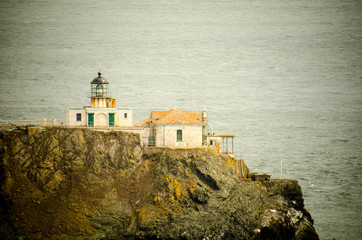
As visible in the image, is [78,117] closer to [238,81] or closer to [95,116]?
[95,116]

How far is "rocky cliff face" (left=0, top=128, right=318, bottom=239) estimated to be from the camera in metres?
33.3

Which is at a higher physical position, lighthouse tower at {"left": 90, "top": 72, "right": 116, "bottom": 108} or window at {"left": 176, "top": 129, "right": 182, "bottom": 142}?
lighthouse tower at {"left": 90, "top": 72, "right": 116, "bottom": 108}

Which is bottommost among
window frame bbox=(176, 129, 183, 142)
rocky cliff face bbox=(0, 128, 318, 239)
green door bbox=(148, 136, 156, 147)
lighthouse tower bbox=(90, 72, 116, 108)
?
Answer: rocky cliff face bbox=(0, 128, 318, 239)

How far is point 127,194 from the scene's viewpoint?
36375mm

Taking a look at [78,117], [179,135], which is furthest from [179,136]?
[78,117]

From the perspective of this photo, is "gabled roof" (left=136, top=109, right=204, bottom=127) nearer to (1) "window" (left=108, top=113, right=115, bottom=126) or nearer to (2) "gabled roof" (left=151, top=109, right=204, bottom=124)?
(2) "gabled roof" (left=151, top=109, right=204, bottom=124)

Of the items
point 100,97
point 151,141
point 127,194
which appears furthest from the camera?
point 100,97

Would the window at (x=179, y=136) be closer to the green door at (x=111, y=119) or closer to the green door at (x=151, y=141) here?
the green door at (x=151, y=141)

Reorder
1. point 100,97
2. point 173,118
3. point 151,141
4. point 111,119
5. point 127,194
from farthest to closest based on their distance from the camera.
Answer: point 100,97 → point 111,119 → point 173,118 → point 151,141 → point 127,194

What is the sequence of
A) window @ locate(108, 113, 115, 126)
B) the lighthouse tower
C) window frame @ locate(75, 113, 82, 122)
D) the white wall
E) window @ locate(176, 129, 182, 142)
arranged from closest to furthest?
window @ locate(176, 129, 182, 142) < the white wall < window frame @ locate(75, 113, 82, 122) < window @ locate(108, 113, 115, 126) < the lighthouse tower

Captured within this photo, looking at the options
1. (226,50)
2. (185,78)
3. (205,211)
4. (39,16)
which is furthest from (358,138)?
(39,16)

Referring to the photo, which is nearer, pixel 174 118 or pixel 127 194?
pixel 127 194

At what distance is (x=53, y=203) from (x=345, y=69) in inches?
4318

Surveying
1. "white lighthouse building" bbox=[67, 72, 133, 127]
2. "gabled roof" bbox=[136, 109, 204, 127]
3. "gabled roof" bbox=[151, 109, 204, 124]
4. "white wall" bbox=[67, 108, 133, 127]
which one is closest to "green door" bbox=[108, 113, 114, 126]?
"white lighthouse building" bbox=[67, 72, 133, 127]
